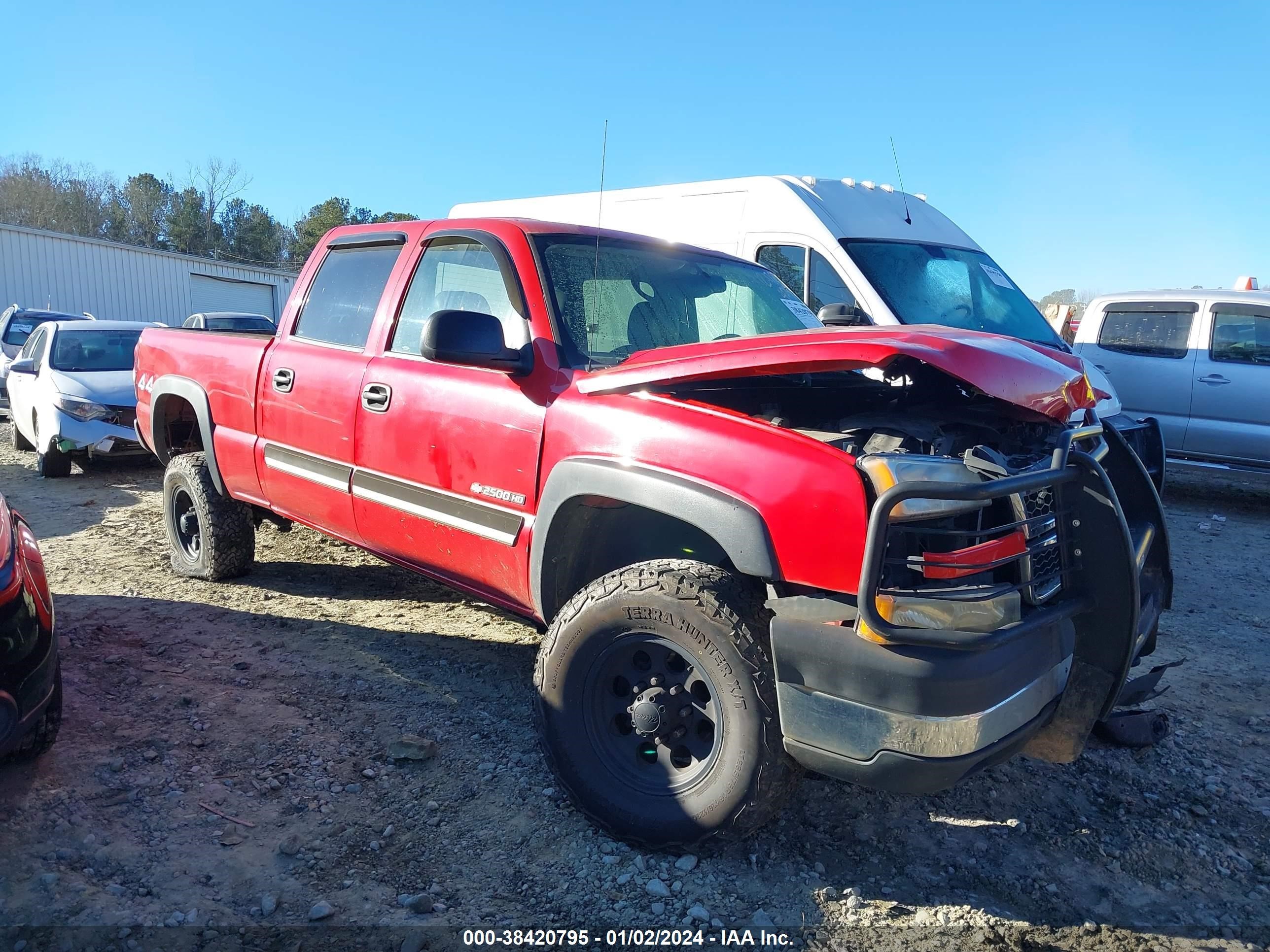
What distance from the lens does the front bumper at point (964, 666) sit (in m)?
2.16

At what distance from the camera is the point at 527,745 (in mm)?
3354

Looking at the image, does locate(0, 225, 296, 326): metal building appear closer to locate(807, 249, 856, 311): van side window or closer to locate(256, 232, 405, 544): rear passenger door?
locate(807, 249, 856, 311): van side window

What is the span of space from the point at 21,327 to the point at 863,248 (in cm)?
1397

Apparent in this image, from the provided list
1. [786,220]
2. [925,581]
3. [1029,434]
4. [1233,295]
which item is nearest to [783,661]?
[925,581]

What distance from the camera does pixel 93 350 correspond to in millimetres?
9492

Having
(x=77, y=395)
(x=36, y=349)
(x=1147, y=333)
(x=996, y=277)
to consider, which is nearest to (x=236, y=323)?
(x=36, y=349)

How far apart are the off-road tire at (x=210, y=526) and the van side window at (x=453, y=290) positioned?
1.89 m

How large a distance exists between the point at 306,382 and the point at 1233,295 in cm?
900

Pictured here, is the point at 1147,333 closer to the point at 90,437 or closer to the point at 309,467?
the point at 309,467

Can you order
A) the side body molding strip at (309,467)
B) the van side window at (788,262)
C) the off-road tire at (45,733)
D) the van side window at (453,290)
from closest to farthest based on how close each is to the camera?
1. the off-road tire at (45,733)
2. the van side window at (453,290)
3. the side body molding strip at (309,467)
4. the van side window at (788,262)

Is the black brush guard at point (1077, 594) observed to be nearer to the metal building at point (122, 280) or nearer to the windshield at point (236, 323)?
the windshield at point (236, 323)

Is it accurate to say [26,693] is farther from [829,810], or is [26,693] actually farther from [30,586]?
[829,810]

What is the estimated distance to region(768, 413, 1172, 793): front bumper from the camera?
2158 mm

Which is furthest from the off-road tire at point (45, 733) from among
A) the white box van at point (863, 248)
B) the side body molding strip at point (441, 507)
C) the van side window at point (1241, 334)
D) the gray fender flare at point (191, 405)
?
the van side window at point (1241, 334)
